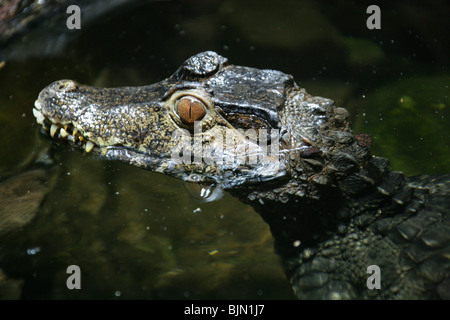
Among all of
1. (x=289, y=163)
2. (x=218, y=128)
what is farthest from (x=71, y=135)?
(x=289, y=163)

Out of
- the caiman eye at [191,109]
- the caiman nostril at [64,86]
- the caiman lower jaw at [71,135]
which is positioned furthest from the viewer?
the caiman nostril at [64,86]

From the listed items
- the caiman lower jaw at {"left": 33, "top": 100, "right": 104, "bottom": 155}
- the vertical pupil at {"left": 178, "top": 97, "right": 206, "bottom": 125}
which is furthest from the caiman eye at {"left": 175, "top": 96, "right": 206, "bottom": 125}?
the caiman lower jaw at {"left": 33, "top": 100, "right": 104, "bottom": 155}

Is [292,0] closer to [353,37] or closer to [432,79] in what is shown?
[353,37]

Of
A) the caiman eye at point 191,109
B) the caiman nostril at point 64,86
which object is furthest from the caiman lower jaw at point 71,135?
the caiman eye at point 191,109

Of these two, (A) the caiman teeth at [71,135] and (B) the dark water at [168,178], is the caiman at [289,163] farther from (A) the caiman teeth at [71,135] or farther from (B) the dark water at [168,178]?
(B) the dark water at [168,178]

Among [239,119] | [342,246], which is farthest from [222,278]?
[239,119]
